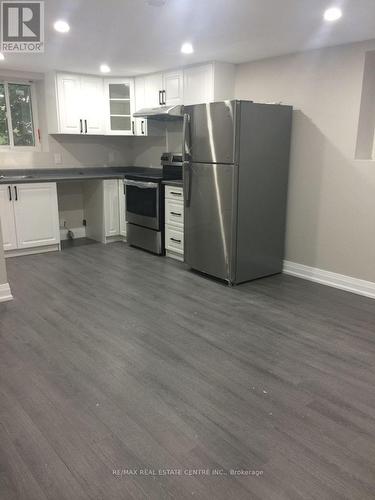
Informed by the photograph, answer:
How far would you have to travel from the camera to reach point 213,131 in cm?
379

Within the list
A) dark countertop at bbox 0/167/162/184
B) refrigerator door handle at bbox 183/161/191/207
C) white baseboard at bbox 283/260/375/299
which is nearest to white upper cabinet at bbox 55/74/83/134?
dark countertop at bbox 0/167/162/184

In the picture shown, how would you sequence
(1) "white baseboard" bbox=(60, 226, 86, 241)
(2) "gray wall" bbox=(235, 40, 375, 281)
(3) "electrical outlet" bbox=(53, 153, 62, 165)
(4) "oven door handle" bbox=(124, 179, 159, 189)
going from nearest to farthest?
(2) "gray wall" bbox=(235, 40, 375, 281)
(4) "oven door handle" bbox=(124, 179, 159, 189)
(3) "electrical outlet" bbox=(53, 153, 62, 165)
(1) "white baseboard" bbox=(60, 226, 86, 241)

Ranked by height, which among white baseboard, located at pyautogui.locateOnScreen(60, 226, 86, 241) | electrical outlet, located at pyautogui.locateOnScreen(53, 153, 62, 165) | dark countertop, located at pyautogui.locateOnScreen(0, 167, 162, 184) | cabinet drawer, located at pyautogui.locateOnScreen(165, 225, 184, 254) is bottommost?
white baseboard, located at pyautogui.locateOnScreen(60, 226, 86, 241)

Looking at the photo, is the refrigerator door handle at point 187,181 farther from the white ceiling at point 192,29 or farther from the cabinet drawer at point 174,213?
the white ceiling at point 192,29

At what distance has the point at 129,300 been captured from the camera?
3584 mm

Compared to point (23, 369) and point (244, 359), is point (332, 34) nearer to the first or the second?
point (244, 359)

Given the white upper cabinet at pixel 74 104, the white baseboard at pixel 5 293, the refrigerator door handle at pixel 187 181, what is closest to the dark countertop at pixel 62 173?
the white upper cabinet at pixel 74 104

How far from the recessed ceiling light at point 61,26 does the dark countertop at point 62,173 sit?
2024mm

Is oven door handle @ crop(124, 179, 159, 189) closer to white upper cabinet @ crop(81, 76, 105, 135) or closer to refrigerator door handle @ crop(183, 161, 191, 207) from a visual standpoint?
refrigerator door handle @ crop(183, 161, 191, 207)

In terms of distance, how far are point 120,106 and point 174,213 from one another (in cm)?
201

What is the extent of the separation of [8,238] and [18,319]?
195 centimetres

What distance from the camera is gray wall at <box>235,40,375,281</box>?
364 centimetres

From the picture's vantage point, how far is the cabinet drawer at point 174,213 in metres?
4.64

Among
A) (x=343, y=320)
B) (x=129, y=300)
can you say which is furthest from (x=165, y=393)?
(x=343, y=320)
